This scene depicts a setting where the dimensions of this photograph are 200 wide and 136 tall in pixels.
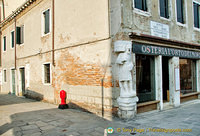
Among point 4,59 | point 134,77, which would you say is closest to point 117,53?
point 134,77

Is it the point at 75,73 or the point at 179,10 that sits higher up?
the point at 179,10

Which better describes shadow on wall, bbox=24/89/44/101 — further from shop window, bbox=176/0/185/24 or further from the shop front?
shop window, bbox=176/0/185/24

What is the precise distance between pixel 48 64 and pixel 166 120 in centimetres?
722

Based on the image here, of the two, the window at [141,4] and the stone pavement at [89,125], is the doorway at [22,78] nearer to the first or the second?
the stone pavement at [89,125]

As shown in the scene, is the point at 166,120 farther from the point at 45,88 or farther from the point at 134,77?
the point at 45,88

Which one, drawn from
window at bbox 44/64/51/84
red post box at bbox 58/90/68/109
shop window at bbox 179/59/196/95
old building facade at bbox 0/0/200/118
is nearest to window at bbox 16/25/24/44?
old building facade at bbox 0/0/200/118

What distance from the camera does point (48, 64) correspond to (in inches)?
415

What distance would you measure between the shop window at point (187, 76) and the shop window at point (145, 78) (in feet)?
8.75

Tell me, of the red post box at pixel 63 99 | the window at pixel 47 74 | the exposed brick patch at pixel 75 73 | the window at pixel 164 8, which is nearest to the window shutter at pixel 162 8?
the window at pixel 164 8

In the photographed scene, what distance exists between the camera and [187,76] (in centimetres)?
1030

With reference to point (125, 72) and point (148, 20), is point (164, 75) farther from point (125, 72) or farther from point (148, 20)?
point (125, 72)

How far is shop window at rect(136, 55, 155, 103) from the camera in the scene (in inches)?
290

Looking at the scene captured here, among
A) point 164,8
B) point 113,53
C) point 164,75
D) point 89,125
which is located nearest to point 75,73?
point 113,53

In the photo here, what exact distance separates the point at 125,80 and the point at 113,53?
3.60ft
